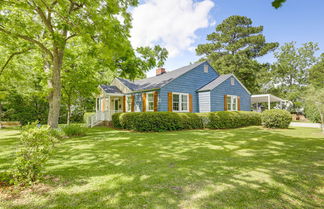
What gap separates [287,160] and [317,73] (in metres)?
40.8

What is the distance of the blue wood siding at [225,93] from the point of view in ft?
50.6

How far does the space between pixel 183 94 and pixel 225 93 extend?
4.55 metres

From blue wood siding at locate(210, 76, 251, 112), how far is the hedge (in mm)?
1849

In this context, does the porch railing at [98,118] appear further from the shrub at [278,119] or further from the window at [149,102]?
the shrub at [278,119]

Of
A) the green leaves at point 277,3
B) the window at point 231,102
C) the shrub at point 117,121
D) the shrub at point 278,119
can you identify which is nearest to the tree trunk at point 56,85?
the shrub at point 117,121

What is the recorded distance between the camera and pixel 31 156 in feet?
11.0

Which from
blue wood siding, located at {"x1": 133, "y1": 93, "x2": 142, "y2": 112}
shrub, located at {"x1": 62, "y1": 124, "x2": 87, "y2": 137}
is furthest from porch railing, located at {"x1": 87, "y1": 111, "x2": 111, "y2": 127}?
shrub, located at {"x1": 62, "y1": 124, "x2": 87, "y2": 137}

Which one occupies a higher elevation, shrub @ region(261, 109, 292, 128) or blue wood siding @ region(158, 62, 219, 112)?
blue wood siding @ region(158, 62, 219, 112)

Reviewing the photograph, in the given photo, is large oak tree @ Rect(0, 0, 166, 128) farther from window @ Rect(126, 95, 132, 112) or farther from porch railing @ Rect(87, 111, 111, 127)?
window @ Rect(126, 95, 132, 112)

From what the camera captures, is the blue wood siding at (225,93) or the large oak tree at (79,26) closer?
the large oak tree at (79,26)

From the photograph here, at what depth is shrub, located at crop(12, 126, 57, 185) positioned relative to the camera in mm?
3205

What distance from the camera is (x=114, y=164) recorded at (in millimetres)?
4605

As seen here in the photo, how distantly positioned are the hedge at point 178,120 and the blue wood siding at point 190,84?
6.46 feet

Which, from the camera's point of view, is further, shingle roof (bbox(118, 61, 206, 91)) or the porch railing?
the porch railing
